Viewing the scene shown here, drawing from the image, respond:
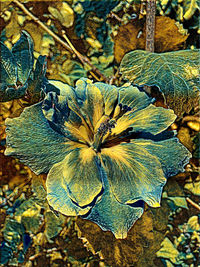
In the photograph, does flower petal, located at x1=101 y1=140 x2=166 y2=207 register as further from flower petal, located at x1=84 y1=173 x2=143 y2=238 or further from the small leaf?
the small leaf

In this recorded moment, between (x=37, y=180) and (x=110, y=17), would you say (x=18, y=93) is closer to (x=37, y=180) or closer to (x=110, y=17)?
(x=37, y=180)

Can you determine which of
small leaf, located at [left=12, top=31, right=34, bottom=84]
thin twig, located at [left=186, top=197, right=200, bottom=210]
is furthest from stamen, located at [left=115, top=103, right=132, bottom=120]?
thin twig, located at [left=186, top=197, right=200, bottom=210]

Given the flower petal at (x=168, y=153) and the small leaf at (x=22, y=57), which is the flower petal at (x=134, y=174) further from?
the small leaf at (x=22, y=57)

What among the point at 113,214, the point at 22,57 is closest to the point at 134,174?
the point at 113,214

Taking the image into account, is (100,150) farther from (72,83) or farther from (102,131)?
(72,83)

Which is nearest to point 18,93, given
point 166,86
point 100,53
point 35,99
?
point 35,99

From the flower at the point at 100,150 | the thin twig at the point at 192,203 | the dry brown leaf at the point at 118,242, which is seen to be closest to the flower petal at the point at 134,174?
the flower at the point at 100,150
